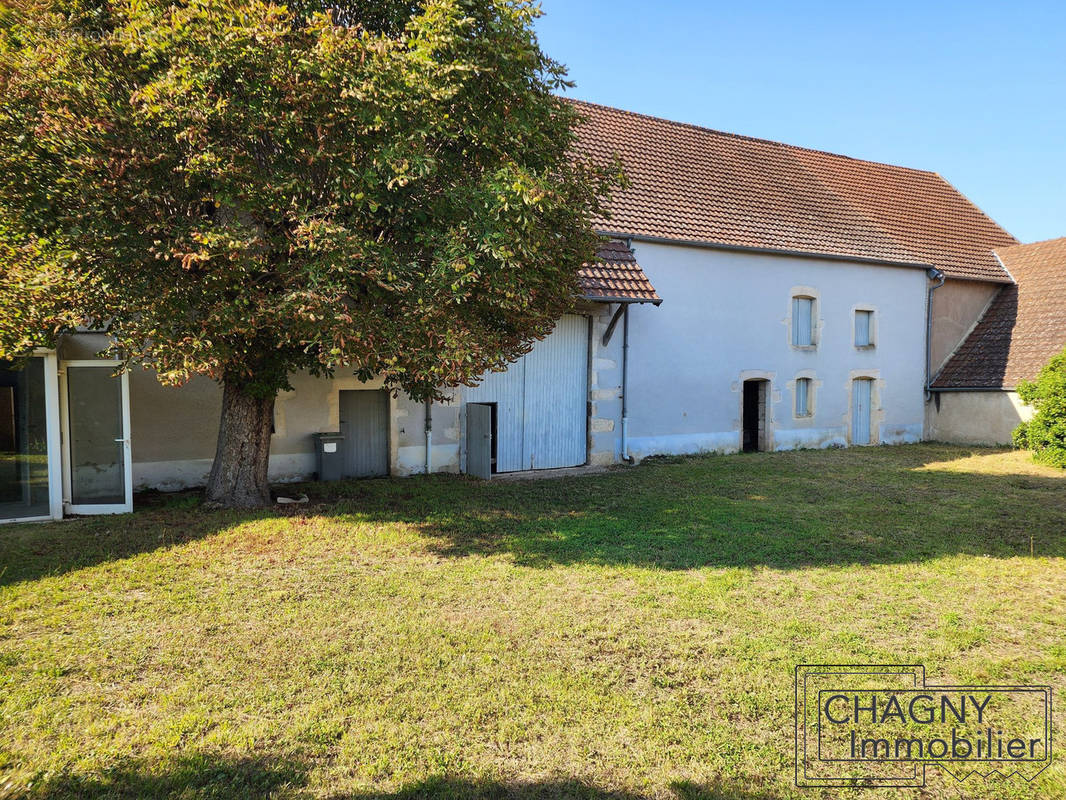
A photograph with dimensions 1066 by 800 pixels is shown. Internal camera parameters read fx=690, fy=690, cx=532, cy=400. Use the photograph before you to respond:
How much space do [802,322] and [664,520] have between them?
10564 millimetres

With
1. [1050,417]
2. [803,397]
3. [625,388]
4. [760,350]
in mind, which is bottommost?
[1050,417]

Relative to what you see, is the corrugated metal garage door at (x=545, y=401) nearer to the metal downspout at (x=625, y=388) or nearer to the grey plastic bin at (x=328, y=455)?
the metal downspout at (x=625, y=388)

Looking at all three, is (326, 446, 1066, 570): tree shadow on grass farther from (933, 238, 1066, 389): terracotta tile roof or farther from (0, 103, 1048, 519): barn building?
(933, 238, 1066, 389): terracotta tile roof

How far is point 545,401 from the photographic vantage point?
45.2ft

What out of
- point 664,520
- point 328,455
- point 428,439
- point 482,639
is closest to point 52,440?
point 328,455

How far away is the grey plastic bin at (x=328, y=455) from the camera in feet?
38.0

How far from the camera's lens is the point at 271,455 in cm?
1148

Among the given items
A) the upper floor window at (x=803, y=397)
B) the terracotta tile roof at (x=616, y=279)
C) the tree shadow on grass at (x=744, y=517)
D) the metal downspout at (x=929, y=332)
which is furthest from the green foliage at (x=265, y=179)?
the metal downspout at (x=929, y=332)

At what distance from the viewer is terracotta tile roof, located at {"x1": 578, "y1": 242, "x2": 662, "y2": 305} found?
43.0ft

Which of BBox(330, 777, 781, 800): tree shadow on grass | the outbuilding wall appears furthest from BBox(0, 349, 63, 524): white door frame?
the outbuilding wall

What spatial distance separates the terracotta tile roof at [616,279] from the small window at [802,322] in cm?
514

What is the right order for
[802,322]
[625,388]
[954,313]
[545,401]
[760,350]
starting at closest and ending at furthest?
1. [545,401]
2. [625,388]
3. [760,350]
4. [802,322]
5. [954,313]

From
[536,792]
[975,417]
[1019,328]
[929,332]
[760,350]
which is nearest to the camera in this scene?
[536,792]

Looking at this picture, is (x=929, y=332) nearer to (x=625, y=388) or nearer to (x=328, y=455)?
(x=625, y=388)
